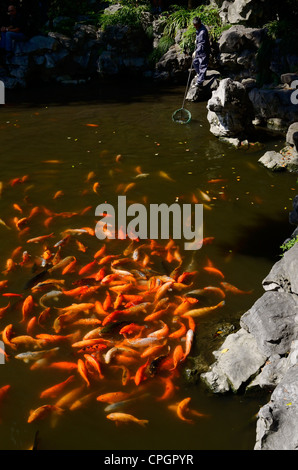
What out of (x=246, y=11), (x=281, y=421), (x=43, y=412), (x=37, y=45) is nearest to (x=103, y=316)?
(x=43, y=412)

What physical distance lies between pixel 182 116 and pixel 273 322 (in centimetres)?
1001

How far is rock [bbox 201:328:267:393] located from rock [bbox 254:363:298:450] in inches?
29.7

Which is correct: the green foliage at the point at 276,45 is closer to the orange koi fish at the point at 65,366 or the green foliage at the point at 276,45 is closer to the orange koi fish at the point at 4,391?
the orange koi fish at the point at 65,366

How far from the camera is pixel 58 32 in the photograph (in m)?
18.3

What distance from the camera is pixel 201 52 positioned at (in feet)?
47.1

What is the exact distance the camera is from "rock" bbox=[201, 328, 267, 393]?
421 centimetres

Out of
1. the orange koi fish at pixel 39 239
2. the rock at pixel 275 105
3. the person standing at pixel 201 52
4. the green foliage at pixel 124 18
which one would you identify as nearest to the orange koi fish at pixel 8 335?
the orange koi fish at pixel 39 239

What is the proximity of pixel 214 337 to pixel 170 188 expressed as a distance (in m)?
4.25

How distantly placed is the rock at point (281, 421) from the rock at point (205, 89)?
1287 cm

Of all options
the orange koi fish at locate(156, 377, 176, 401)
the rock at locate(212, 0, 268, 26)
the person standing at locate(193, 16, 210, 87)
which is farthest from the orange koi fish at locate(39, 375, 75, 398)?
the rock at locate(212, 0, 268, 26)

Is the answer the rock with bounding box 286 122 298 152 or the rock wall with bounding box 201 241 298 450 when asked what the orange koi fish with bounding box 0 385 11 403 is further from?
the rock with bounding box 286 122 298 152

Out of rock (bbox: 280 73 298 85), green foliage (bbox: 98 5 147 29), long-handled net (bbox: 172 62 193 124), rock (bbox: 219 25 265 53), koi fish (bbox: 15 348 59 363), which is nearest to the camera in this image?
koi fish (bbox: 15 348 59 363)

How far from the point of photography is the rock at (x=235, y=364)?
13.8 feet

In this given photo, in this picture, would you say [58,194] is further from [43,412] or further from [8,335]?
[43,412]
